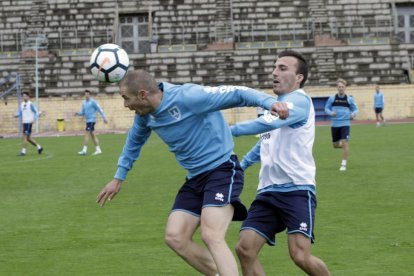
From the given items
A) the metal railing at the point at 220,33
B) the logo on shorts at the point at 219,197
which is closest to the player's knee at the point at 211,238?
the logo on shorts at the point at 219,197

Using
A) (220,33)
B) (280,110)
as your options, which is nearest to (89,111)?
(220,33)

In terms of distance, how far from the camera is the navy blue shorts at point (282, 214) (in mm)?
7719

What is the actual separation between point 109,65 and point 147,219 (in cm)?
349

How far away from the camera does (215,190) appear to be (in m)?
7.93

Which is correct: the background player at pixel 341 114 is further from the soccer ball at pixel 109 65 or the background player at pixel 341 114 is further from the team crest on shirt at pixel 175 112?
the team crest on shirt at pixel 175 112

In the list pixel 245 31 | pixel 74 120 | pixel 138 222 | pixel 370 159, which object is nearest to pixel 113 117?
pixel 74 120

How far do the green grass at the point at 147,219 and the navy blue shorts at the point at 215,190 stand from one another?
194 centimetres

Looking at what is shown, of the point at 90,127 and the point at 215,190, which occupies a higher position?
the point at 215,190

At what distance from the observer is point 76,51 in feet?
172

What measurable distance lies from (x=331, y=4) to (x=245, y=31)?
553cm

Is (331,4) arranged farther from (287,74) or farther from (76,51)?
(287,74)

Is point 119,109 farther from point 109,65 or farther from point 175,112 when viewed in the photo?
point 175,112

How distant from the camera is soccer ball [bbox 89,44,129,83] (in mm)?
10875

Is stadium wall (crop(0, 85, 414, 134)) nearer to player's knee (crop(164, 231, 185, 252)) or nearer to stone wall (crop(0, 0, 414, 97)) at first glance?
stone wall (crop(0, 0, 414, 97))
